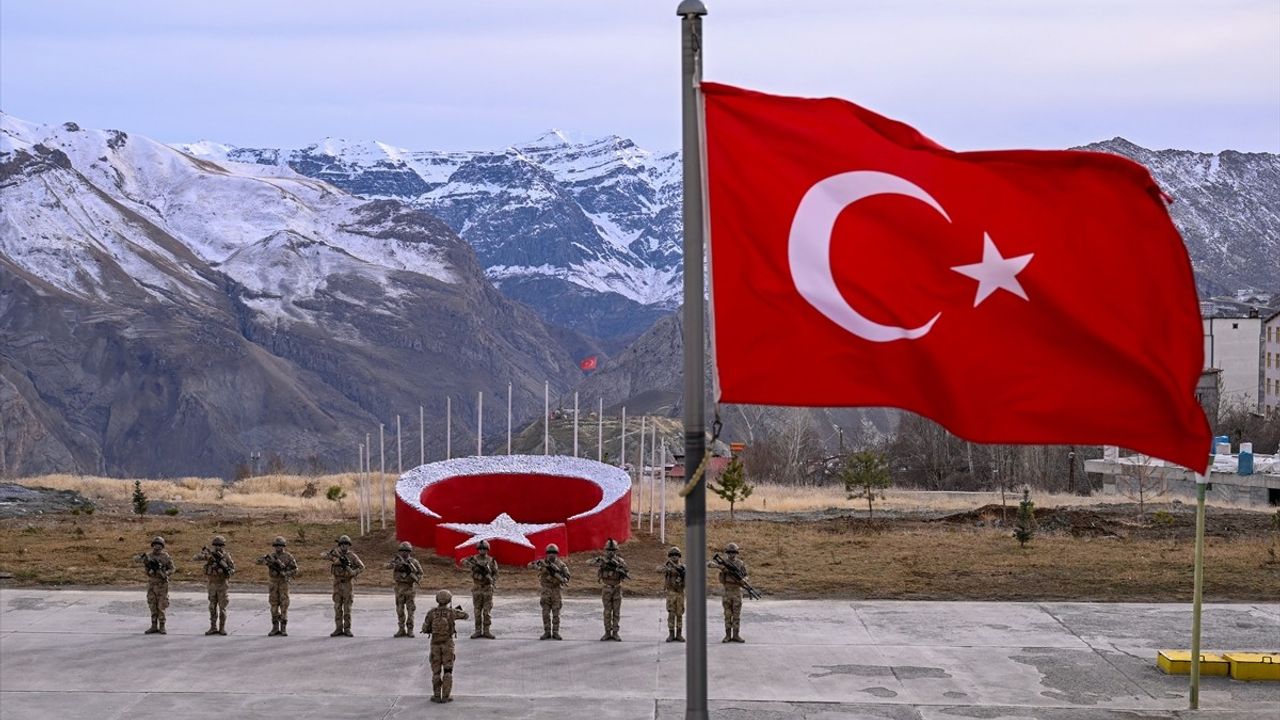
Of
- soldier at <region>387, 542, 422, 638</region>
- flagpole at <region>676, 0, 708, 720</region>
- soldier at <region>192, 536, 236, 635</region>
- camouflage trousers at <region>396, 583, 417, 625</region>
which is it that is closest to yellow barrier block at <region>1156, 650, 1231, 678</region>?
soldier at <region>387, 542, 422, 638</region>

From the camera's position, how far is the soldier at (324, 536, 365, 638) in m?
20.7

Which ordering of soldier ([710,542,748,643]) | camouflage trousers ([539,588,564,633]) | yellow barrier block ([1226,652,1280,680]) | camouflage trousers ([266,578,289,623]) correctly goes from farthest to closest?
camouflage trousers ([266,578,289,623])
camouflage trousers ([539,588,564,633])
soldier ([710,542,748,643])
yellow barrier block ([1226,652,1280,680])

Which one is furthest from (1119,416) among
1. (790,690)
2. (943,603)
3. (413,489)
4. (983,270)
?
(413,489)

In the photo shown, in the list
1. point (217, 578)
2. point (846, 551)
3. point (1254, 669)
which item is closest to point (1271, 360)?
point (846, 551)

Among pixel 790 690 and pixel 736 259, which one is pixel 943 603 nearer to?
pixel 790 690

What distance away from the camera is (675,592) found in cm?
2064

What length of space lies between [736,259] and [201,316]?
606 feet

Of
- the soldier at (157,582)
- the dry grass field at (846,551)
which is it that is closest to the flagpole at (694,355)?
the soldier at (157,582)

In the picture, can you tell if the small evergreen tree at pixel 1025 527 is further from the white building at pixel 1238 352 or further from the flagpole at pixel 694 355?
the white building at pixel 1238 352

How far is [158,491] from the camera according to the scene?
48969 millimetres

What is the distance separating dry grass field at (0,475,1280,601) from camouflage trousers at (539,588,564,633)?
4105mm

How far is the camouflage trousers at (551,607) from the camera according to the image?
20.7m

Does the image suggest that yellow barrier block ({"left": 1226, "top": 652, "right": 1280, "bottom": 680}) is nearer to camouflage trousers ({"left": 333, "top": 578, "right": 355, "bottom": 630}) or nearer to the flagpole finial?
camouflage trousers ({"left": 333, "top": 578, "right": 355, "bottom": 630})

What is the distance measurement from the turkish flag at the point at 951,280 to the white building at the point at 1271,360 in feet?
345
